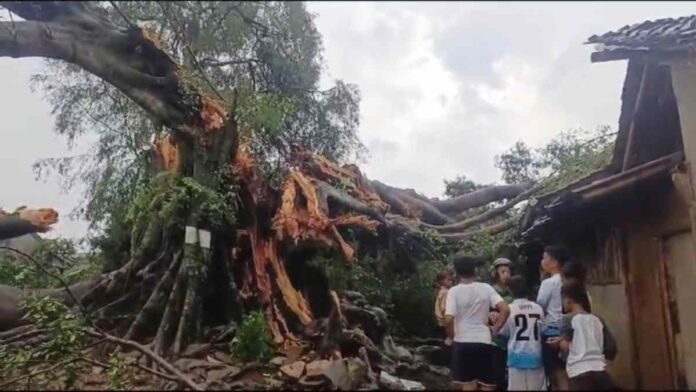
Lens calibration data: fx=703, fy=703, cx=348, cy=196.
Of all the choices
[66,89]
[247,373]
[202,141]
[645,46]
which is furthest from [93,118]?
[645,46]

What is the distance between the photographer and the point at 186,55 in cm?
865

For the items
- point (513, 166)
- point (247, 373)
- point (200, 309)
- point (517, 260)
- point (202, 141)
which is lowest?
point (247, 373)

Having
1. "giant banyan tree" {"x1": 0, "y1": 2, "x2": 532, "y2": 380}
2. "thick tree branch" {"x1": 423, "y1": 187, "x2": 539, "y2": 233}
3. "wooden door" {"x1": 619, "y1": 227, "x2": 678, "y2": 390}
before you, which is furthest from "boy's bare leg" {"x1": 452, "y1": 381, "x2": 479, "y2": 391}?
"thick tree branch" {"x1": 423, "y1": 187, "x2": 539, "y2": 233}

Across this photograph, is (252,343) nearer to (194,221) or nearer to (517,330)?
(194,221)

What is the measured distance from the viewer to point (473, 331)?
5.80 m

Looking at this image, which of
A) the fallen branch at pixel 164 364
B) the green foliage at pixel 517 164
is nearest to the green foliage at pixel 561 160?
the green foliage at pixel 517 164

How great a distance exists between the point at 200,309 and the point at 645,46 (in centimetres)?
568

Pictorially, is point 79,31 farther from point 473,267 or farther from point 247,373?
point 473,267

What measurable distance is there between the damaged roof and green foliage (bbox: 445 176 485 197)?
1117 cm

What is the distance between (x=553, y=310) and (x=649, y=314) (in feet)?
6.90

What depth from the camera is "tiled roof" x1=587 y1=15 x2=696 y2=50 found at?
6520 mm

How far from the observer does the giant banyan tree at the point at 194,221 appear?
26.9ft

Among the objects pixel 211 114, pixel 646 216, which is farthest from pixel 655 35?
pixel 211 114

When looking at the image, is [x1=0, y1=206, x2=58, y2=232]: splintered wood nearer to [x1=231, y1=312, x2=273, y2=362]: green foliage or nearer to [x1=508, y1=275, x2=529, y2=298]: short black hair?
[x1=231, y1=312, x2=273, y2=362]: green foliage
